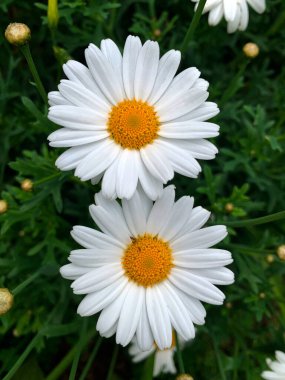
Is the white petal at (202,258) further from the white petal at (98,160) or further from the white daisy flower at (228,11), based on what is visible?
the white daisy flower at (228,11)

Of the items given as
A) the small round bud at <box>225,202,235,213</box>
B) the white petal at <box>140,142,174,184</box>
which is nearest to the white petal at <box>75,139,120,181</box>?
the white petal at <box>140,142,174,184</box>

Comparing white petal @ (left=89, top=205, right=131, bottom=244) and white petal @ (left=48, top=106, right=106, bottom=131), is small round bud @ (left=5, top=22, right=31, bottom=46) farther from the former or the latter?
white petal @ (left=89, top=205, right=131, bottom=244)

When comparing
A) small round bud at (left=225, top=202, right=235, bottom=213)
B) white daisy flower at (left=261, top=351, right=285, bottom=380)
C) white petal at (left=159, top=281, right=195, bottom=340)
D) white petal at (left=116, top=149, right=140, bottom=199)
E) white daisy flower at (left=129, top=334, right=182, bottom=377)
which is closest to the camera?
white petal at (left=116, top=149, right=140, bottom=199)

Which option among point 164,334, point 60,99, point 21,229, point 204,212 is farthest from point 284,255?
point 21,229

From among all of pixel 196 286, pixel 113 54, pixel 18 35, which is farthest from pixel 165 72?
pixel 196 286

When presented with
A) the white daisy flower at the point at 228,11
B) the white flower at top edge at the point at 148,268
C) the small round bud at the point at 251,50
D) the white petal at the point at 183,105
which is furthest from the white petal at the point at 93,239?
the white daisy flower at the point at 228,11
